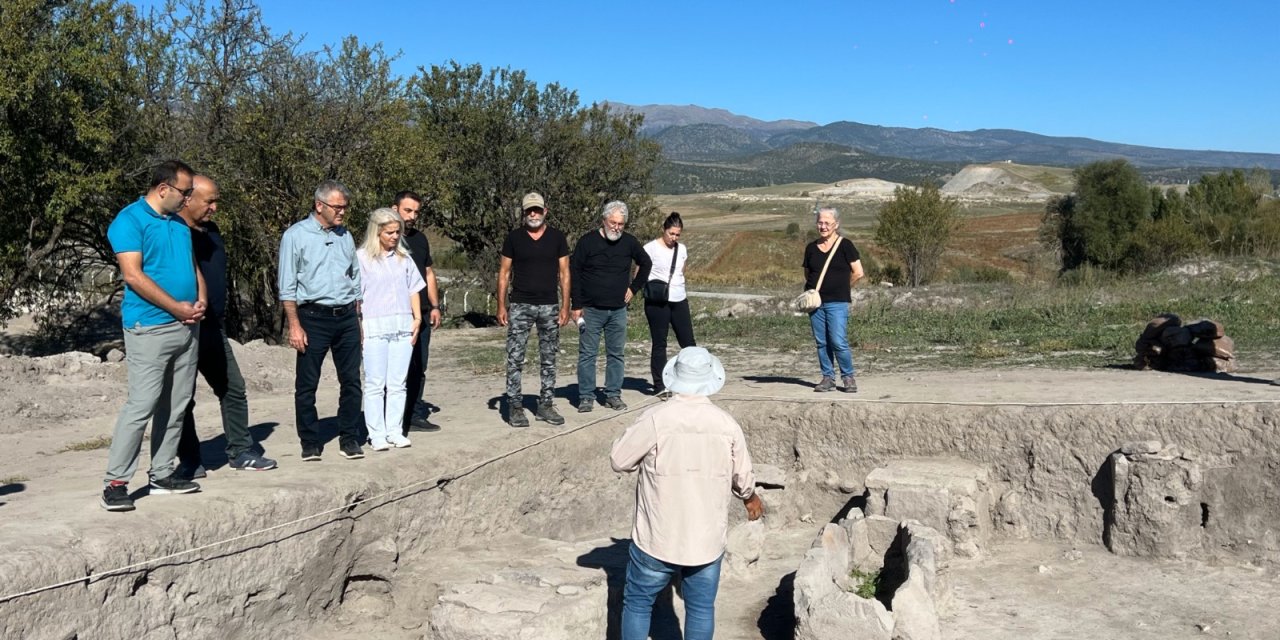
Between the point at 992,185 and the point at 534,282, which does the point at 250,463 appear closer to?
the point at 534,282

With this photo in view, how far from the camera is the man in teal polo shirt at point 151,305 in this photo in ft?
18.9

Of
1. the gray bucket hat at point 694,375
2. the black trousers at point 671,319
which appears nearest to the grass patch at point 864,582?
the black trousers at point 671,319

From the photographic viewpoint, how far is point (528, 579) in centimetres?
650

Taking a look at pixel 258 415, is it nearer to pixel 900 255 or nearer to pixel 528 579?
pixel 528 579

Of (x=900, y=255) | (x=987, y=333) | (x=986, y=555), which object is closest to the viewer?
(x=986, y=555)

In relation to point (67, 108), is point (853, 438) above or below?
below

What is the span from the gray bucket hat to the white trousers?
3.20 m

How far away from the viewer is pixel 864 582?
8.09 meters

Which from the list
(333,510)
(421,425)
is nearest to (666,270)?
(421,425)

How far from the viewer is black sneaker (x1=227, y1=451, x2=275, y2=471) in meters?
7.11

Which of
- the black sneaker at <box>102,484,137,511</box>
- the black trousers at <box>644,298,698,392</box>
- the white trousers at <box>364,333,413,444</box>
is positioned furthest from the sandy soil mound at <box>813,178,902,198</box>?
the black sneaker at <box>102,484,137,511</box>

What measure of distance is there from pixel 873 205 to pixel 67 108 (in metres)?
115

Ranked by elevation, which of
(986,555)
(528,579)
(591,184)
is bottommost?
(986,555)

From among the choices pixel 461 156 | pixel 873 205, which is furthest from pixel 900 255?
pixel 873 205
